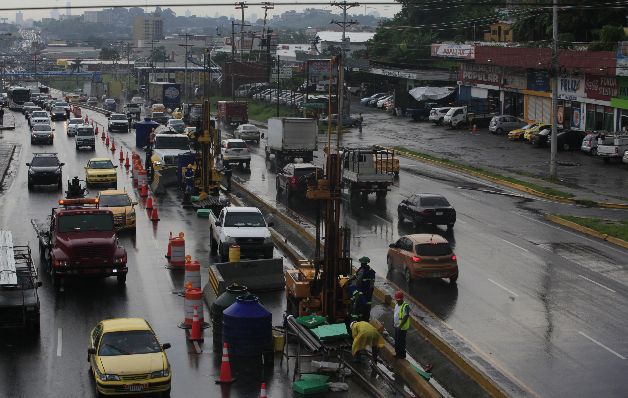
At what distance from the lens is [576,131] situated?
72688 mm

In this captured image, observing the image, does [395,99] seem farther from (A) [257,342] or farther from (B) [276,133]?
(A) [257,342]

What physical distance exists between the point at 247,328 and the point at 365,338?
2.56 meters

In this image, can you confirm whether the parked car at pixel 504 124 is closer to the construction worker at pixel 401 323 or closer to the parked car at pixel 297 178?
the parked car at pixel 297 178

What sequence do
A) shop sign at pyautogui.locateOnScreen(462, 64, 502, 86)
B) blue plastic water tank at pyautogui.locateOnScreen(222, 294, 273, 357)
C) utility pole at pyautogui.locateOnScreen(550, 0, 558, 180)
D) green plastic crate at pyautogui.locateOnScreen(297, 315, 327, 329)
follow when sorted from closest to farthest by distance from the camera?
blue plastic water tank at pyautogui.locateOnScreen(222, 294, 273, 357)
green plastic crate at pyautogui.locateOnScreen(297, 315, 327, 329)
utility pole at pyautogui.locateOnScreen(550, 0, 558, 180)
shop sign at pyautogui.locateOnScreen(462, 64, 502, 86)

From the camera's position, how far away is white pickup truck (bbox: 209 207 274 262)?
3522 centimetres

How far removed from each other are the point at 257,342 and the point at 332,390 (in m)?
2.47

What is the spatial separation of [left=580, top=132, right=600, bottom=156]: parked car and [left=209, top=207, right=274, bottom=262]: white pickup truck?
3679 centimetres

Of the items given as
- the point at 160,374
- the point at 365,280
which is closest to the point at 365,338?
the point at 365,280

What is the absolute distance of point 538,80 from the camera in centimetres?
8469

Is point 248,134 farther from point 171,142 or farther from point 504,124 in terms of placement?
point 171,142

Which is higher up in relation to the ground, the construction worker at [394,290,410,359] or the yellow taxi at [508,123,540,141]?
the yellow taxi at [508,123,540,141]

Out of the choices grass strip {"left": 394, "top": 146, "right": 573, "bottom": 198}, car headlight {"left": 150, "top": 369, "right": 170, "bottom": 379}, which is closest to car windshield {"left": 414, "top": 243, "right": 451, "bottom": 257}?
car headlight {"left": 150, "top": 369, "right": 170, "bottom": 379}

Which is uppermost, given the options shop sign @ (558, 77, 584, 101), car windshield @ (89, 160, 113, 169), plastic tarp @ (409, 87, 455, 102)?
shop sign @ (558, 77, 584, 101)

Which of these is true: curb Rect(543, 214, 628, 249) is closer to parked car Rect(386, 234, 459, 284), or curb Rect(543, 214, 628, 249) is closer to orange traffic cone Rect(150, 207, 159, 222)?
parked car Rect(386, 234, 459, 284)
